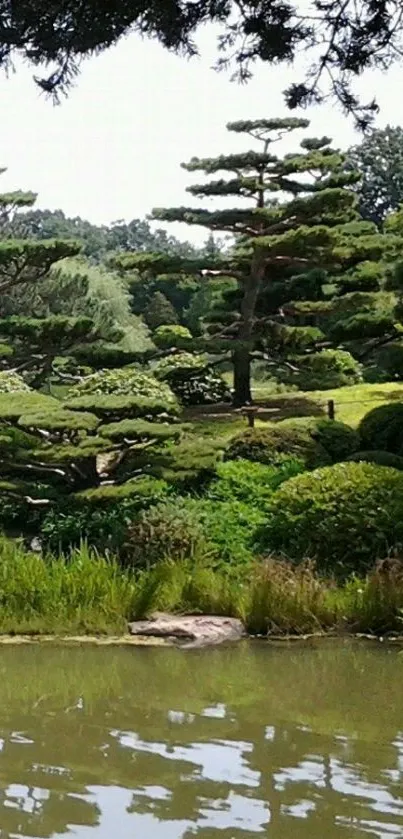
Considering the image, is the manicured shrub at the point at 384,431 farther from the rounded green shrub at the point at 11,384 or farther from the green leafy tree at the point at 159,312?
the green leafy tree at the point at 159,312

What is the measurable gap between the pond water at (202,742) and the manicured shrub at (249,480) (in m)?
2.76

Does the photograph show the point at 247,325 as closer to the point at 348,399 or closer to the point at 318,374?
Result: the point at 318,374

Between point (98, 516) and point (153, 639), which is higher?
point (98, 516)

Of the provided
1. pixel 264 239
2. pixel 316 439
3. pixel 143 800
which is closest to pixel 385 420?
pixel 316 439

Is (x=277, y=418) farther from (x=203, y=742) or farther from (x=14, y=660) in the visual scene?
(x=203, y=742)

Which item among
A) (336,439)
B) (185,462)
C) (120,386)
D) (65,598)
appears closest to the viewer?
(65,598)

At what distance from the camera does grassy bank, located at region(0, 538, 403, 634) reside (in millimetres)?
7004

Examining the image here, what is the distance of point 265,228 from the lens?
1466 cm

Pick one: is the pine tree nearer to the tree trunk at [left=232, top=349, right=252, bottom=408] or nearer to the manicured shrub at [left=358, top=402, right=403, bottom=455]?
the tree trunk at [left=232, top=349, right=252, bottom=408]

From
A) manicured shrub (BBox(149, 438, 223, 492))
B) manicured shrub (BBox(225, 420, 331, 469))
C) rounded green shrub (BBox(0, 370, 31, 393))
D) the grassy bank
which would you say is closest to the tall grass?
the grassy bank

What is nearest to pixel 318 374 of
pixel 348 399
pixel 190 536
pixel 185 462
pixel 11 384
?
pixel 348 399

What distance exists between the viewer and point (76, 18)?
4.17m

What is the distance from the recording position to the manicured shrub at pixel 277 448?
10.4 metres

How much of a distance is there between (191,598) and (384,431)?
4.24m
